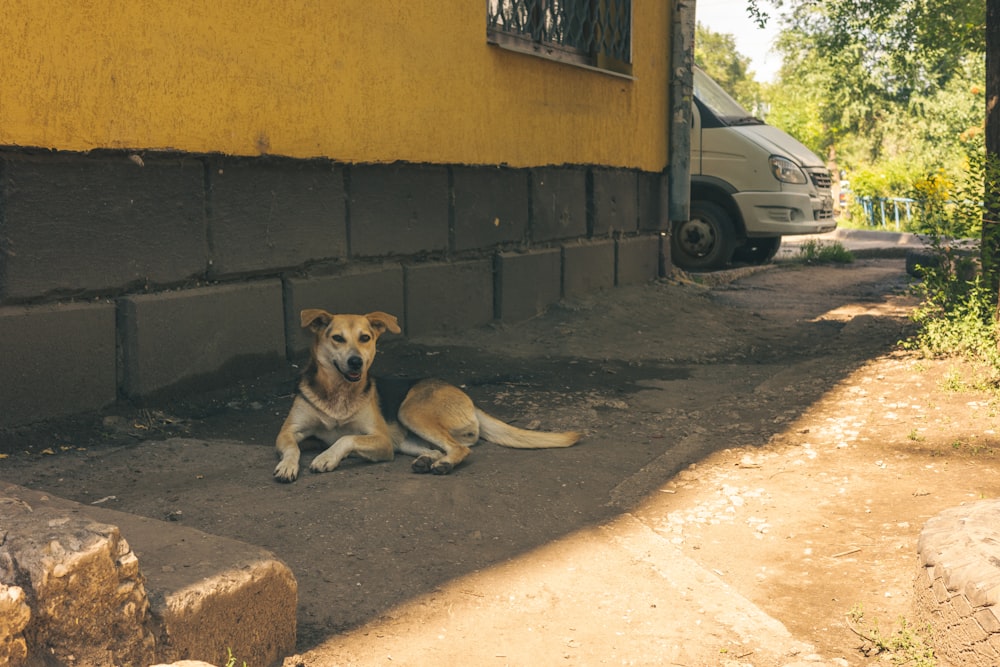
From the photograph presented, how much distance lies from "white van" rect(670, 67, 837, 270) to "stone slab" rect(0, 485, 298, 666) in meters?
10.8

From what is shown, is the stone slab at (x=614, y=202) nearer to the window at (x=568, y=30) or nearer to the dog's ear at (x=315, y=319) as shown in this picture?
the window at (x=568, y=30)

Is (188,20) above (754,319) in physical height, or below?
above

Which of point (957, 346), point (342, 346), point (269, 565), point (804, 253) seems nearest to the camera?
point (269, 565)

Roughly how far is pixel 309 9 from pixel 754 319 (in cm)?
564

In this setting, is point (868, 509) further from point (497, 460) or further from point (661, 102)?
point (661, 102)

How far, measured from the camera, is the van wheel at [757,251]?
14180 millimetres

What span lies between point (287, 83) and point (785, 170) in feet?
27.4

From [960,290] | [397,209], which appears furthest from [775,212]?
[397,209]

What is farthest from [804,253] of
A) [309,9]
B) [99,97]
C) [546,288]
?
[99,97]

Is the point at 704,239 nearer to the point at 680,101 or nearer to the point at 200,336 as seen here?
the point at 680,101

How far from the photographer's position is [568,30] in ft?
29.5

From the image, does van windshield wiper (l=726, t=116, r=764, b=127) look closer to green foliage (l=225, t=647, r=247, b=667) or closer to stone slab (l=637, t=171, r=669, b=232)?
stone slab (l=637, t=171, r=669, b=232)

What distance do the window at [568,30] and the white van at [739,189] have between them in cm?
300

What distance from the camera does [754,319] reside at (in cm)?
1002
